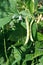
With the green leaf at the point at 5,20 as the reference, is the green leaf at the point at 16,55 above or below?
below

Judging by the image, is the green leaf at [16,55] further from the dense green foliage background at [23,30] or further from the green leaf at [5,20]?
the green leaf at [5,20]

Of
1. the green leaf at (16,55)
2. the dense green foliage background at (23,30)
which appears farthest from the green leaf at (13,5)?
the green leaf at (16,55)

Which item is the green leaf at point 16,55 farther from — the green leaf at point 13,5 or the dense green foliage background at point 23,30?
the green leaf at point 13,5

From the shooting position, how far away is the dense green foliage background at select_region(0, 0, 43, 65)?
112cm

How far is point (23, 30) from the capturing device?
1.16 meters

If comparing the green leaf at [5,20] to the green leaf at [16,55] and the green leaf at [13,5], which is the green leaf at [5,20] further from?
the green leaf at [16,55]

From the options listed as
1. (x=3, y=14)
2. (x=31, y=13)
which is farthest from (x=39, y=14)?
(x=3, y=14)

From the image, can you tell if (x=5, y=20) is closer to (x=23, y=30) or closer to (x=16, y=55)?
(x=23, y=30)

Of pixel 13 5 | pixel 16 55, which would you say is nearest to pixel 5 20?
pixel 13 5

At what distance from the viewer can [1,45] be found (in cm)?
129

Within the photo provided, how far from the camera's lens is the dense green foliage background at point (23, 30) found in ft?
3.68

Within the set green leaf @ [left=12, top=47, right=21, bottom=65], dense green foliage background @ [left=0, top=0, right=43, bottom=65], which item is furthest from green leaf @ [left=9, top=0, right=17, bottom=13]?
green leaf @ [left=12, top=47, right=21, bottom=65]

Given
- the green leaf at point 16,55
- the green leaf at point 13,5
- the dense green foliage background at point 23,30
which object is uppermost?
the green leaf at point 13,5

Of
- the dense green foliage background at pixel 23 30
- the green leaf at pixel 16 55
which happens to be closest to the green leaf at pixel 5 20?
the dense green foliage background at pixel 23 30
